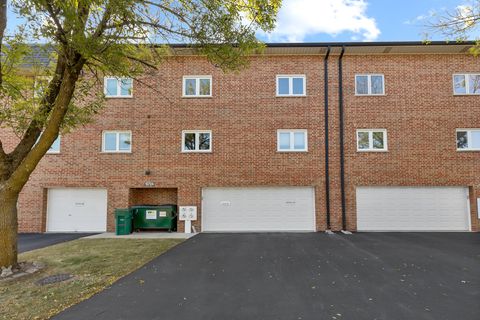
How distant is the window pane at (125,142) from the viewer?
11719 millimetres

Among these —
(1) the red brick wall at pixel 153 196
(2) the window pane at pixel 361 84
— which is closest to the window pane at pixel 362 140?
(2) the window pane at pixel 361 84

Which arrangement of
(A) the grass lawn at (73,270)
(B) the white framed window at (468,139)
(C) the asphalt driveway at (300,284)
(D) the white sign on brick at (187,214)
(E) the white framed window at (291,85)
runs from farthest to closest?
(E) the white framed window at (291,85), (B) the white framed window at (468,139), (D) the white sign on brick at (187,214), (A) the grass lawn at (73,270), (C) the asphalt driveway at (300,284)

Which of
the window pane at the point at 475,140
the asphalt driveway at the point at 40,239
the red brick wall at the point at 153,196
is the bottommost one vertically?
the asphalt driveway at the point at 40,239

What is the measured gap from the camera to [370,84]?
11.8 metres

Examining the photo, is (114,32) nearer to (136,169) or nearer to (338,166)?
(136,169)

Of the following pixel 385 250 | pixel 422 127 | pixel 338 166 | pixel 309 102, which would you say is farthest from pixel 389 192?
pixel 309 102

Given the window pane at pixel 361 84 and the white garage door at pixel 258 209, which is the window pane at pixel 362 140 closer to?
the window pane at pixel 361 84

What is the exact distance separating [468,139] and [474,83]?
2.43 meters

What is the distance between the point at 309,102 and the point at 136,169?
7869mm

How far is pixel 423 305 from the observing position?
4270 millimetres

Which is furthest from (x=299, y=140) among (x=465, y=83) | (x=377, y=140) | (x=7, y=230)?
(x=7, y=230)

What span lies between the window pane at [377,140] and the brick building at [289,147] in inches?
1.7

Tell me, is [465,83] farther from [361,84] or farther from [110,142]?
[110,142]

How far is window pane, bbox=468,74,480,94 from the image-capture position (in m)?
11.4
